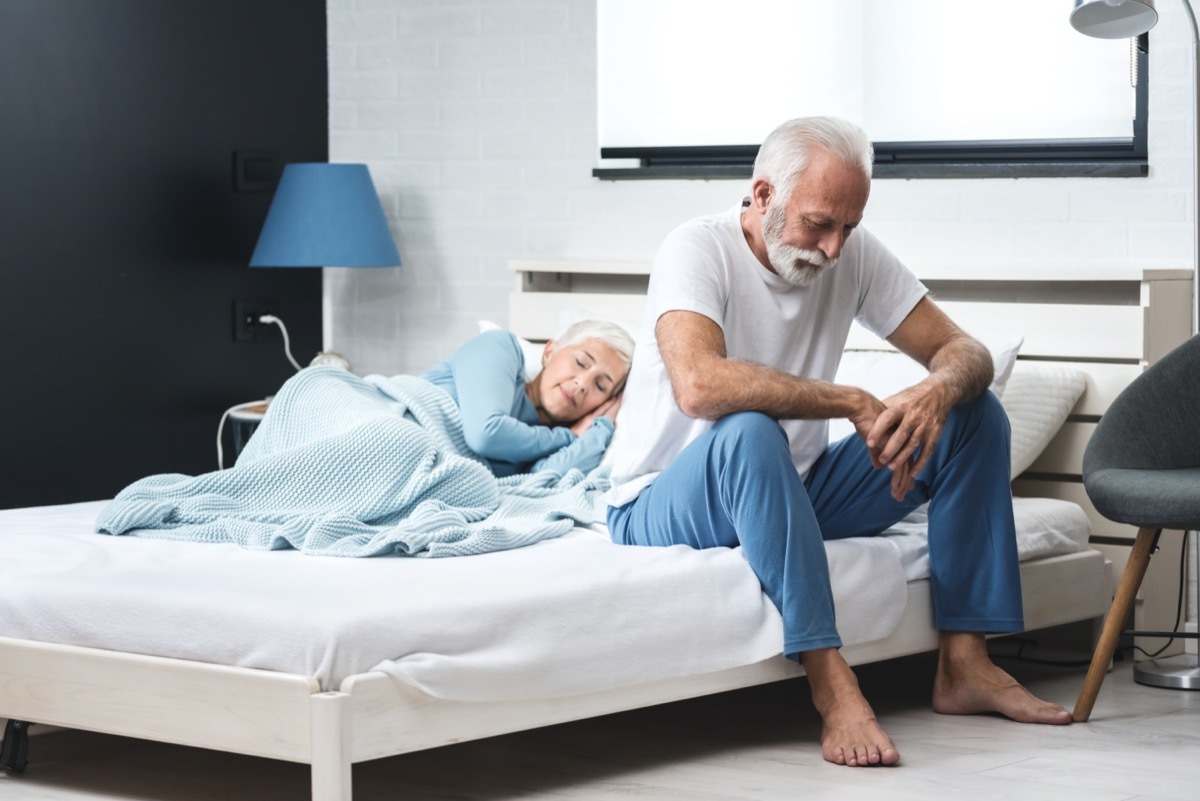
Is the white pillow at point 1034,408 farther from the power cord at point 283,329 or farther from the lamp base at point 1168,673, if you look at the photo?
the power cord at point 283,329

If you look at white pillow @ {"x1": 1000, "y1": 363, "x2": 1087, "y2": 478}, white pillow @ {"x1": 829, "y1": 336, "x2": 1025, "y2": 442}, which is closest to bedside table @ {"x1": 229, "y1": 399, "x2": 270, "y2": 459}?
white pillow @ {"x1": 829, "y1": 336, "x2": 1025, "y2": 442}

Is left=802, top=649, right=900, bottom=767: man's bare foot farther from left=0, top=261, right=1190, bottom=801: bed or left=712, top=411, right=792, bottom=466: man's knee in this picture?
left=712, top=411, right=792, bottom=466: man's knee

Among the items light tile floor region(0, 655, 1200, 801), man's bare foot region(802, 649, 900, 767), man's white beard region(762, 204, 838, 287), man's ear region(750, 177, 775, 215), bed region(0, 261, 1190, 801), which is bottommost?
light tile floor region(0, 655, 1200, 801)

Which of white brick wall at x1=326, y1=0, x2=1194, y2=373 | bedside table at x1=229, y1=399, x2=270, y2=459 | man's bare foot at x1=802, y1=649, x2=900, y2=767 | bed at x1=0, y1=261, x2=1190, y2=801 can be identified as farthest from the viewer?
bedside table at x1=229, y1=399, x2=270, y2=459

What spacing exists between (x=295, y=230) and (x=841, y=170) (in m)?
1.91

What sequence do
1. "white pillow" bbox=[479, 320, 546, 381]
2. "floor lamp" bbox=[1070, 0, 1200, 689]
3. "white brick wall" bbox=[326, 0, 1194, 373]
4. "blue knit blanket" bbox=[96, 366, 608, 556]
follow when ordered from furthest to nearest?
"white brick wall" bbox=[326, 0, 1194, 373] < "white pillow" bbox=[479, 320, 546, 381] < "floor lamp" bbox=[1070, 0, 1200, 689] < "blue knit blanket" bbox=[96, 366, 608, 556]

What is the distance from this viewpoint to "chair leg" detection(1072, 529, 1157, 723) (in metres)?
2.95

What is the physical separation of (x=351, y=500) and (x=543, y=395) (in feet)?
2.33

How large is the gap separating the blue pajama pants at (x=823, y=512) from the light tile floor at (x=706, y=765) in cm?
21

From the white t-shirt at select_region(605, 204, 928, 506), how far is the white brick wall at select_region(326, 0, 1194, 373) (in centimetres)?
90

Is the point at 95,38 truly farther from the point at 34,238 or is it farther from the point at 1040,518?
the point at 1040,518

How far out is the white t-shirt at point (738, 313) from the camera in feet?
9.30

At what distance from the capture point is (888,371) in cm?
352

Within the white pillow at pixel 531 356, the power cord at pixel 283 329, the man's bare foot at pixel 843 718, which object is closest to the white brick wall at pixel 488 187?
the power cord at pixel 283 329
